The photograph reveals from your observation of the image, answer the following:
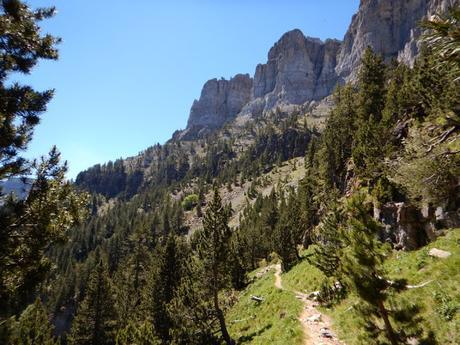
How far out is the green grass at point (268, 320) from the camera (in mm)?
17916

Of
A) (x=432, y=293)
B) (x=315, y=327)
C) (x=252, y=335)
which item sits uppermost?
(x=432, y=293)

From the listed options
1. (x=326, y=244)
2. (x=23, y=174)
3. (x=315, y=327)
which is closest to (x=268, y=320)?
(x=315, y=327)

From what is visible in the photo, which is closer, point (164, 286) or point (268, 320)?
point (268, 320)

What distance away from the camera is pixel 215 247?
2522 centimetres

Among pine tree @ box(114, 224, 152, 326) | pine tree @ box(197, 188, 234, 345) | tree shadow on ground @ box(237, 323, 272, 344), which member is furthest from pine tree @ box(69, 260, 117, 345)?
tree shadow on ground @ box(237, 323, 272, 344)

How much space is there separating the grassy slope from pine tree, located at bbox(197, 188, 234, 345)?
3.99 meters

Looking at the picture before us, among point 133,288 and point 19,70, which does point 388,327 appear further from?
point 133,288

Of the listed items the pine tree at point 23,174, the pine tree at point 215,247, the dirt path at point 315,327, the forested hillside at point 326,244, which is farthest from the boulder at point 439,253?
the pine tree at point 23,174

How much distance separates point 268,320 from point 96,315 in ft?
102

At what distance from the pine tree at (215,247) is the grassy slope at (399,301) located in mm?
3992

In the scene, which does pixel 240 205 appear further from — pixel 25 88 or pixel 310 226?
pixel 25 88

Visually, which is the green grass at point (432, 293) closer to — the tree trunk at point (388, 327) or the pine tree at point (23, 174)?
the tree trunk at point (388, 327)

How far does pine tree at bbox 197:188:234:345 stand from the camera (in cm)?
2519

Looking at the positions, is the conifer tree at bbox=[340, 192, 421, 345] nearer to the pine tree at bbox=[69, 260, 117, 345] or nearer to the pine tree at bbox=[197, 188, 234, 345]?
the pine tree at bbox=[197, 188, 234, 345]
